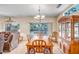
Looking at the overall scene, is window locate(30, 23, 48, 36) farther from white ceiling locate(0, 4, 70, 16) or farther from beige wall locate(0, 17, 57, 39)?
white ceiling locate(0, 4, 70, 16)

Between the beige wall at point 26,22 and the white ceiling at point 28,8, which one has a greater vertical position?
the white ceiling at point 28,8

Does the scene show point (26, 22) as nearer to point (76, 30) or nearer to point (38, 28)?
point (38, 28)

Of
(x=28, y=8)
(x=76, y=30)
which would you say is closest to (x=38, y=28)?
(x=28, y=8)

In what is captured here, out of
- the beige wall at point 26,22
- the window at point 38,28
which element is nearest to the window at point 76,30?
the window at point 38,28

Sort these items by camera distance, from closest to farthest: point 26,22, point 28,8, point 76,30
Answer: point 76,30, point 28,8, point 26,22

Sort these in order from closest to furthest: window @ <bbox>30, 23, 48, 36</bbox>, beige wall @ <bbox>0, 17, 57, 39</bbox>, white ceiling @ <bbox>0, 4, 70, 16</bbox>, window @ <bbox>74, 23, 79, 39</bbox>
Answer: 1. window @ <bbox>74, 23, 79, 39</bbox>
2. white ceiling @ <bbox>0, 4, 70, 16</bbox>
3. window @ <bbox>30, 23, 48, 36</bbox>
4. beige wall @ <bbox>0, 17, 57, 39</bbox>

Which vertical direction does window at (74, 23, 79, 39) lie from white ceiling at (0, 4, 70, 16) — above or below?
below

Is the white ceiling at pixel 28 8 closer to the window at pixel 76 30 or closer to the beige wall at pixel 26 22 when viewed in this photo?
the window at pixel 76 30

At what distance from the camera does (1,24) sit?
8344mm

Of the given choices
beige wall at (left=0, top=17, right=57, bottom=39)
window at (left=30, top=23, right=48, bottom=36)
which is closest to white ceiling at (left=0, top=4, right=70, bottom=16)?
window at (left=30, top=23, right=48, bottom=36)

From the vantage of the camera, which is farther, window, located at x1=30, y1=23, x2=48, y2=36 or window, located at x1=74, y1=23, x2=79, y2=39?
window, located at x1=30, y1=23, x2=48, y2=36

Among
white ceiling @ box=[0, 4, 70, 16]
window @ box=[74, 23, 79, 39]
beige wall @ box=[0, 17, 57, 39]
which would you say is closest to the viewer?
window @ box=[74, 23, 79, 39]
